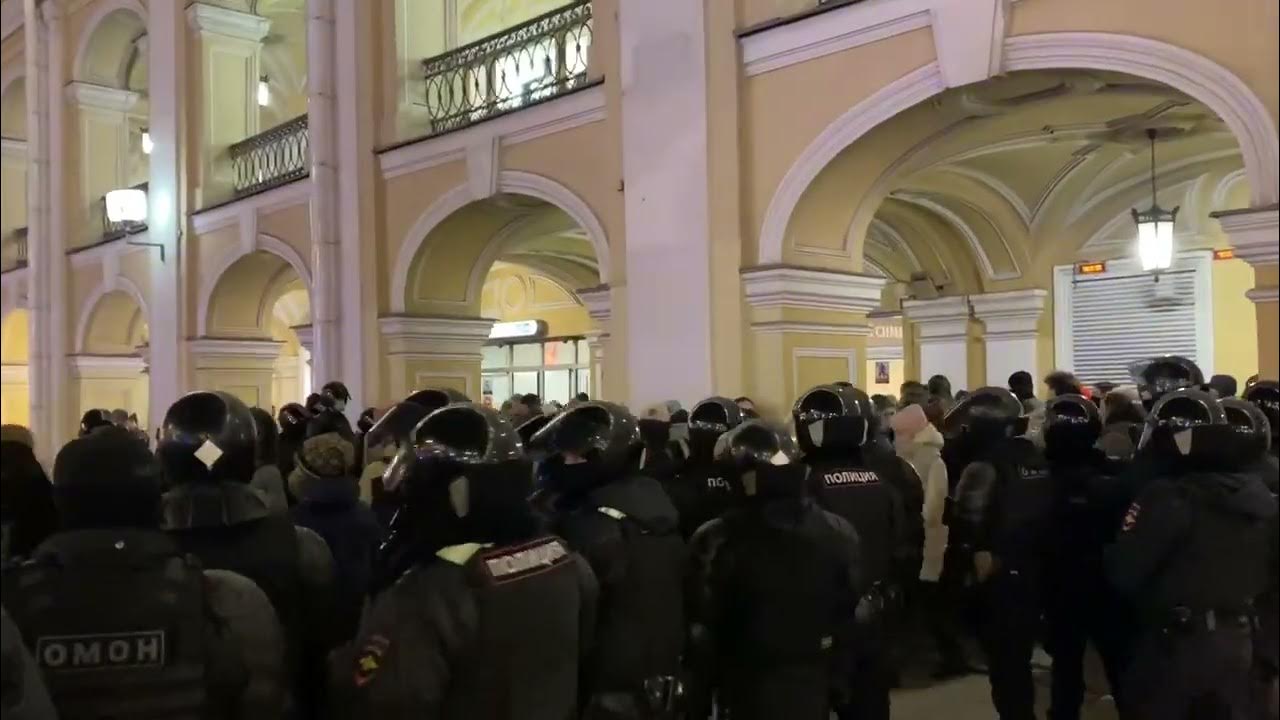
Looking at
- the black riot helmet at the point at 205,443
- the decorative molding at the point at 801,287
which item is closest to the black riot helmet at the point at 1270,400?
the decorative molding at the point at 801,287

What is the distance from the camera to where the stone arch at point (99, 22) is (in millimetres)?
13789

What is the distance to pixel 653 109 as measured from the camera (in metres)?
7.84

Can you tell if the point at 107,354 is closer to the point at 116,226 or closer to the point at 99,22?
the point at 116,226

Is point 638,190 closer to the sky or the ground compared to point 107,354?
closer to the sky

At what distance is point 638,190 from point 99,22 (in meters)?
9.99

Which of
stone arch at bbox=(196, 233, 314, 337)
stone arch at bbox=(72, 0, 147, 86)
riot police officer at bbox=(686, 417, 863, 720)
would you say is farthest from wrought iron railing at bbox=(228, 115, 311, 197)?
riot police officer at bbox=(686, 417, 863, 720)

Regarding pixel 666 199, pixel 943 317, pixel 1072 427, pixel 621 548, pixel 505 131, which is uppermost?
pixel 505 131

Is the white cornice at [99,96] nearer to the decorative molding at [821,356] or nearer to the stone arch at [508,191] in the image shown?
the stone arch at [508,191]

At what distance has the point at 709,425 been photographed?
4.92 metres

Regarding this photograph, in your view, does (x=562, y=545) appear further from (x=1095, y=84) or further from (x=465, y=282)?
(x=465, y=282)

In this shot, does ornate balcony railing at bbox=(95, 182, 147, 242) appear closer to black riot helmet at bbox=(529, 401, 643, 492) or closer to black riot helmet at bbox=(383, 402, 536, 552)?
black riot helmet at bbox=(529, 401, 643, 492)

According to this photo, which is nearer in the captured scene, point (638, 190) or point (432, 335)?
point (638, 190)

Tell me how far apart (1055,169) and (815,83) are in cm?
408

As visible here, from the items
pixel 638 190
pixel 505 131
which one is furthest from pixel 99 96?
pixel 638 190
